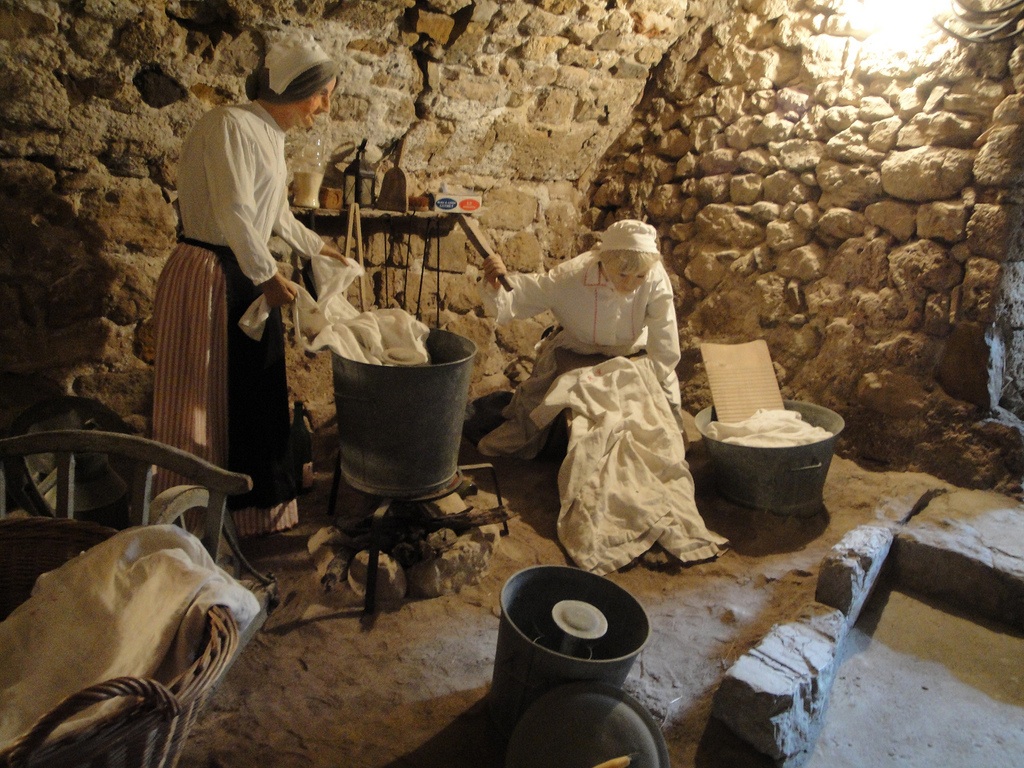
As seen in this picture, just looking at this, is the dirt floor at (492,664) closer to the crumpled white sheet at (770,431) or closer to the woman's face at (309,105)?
the crumpled white sheet at (770,431)

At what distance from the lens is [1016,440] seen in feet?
9.69

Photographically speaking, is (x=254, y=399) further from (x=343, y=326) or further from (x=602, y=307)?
(x=602, y=307)

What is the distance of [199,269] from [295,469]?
82cm

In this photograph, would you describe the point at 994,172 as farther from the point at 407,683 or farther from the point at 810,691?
the point at 407,683

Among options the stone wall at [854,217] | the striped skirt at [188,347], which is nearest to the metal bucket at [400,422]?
the striped skirt at [188,347]

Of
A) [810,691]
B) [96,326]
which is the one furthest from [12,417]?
[810,691]

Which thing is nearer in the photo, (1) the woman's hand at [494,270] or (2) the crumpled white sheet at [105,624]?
(2) the crumpled white sheet at [105,624]

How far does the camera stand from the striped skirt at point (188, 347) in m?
2.14

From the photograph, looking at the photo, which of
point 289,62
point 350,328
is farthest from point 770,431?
point 289,62

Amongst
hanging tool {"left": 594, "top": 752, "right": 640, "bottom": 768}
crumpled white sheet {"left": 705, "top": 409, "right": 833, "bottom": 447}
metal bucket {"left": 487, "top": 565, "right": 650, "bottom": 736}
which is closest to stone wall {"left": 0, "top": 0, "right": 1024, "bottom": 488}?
crumpled white sheet {"left": 705, "top": 409, "right": 833, "bottom": 447}

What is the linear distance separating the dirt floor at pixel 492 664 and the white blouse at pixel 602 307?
871 millimetres

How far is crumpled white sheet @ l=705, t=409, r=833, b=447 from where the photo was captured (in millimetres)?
2916

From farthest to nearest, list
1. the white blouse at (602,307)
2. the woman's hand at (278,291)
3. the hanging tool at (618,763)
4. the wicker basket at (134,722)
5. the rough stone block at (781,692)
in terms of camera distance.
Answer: the white blouse at (602,307) < the woman's hand at (278,291) < the rough stone block at (781,692) < the hanging tool at (618,763) < the wicker basket at (134,722)

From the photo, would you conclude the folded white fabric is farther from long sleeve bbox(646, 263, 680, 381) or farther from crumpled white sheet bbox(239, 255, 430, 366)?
long sleeve bbox(646, 263, 680, 381)
